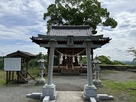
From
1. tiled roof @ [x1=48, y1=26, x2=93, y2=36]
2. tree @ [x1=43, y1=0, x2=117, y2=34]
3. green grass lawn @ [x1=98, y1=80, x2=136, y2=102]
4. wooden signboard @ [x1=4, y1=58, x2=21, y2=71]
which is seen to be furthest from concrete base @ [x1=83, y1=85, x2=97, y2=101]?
→ tree @ [x1=43, y1=0, x2=117, y2=34]

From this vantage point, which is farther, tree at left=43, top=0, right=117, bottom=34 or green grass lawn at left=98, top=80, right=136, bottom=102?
tree at left=43, top=0, right=117, bottom=34

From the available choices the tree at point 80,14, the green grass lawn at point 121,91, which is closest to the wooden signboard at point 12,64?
the green grass lawn at point 121,91

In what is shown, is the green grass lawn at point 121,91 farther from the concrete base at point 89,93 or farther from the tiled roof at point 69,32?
the tiled roof at point 69,32

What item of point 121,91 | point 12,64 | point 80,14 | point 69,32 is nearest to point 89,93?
point 121,91

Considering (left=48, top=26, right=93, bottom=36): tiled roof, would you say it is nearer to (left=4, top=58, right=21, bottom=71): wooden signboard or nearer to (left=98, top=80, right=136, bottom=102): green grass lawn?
(left=4, top=58, right=21, bottom=71): wooden signboard

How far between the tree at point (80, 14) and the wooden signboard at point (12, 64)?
30.9 ft

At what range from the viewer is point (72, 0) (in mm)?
18031

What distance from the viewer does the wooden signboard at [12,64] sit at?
379 inches

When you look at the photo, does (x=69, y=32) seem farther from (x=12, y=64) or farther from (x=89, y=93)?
(x=12, y=64)

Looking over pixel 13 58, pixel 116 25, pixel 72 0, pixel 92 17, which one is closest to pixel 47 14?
pixel 72 0

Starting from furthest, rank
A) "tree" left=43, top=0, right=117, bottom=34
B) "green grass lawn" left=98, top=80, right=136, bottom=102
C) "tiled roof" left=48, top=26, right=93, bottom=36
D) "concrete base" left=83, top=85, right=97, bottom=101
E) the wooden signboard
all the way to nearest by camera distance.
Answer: "tree" left=43, top=0, right=117, bottom=34, the wooden signboard, "tiled roof" left=48, top=26, right=93, bottom=36, "green grass lawn" left=98, top=80, right=136, bottom=102, "concrete base" left=83, top=85, right=97, bottom=101

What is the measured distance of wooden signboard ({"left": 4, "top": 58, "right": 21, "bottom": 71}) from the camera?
379 inches

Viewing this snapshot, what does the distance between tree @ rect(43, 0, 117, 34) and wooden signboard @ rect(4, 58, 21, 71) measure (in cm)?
942

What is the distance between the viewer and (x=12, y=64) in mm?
9648
